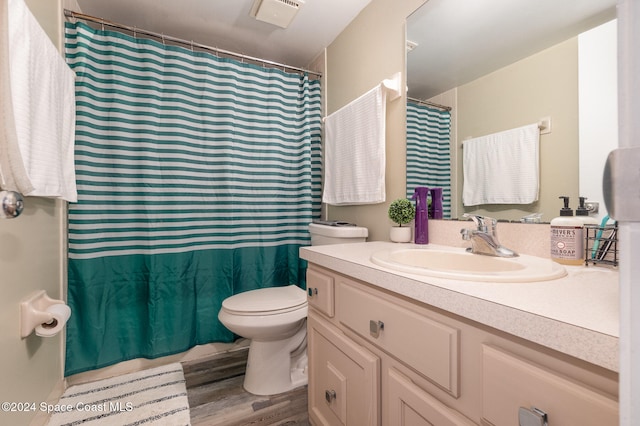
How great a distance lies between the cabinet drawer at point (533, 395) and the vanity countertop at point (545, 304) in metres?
0.05

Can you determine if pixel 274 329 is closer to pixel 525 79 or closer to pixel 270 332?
pixel 270 332

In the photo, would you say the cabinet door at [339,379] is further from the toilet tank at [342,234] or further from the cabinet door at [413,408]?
the toilet tank at [342,234]

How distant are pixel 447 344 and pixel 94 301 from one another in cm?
175

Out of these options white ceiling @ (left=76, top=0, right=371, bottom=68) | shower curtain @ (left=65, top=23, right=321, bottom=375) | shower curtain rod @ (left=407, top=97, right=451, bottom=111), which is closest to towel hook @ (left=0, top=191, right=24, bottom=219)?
shower curtain @ (left=65, top=23, right=321, bottom=375)

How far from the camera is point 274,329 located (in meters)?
1.40

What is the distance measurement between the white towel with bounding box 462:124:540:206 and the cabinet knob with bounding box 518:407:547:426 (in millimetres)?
707

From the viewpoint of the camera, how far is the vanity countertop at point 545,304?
1.31ft

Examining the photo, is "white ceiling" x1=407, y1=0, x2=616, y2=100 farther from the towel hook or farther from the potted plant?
the towel hook

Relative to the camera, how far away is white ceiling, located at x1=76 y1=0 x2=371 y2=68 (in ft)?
5.20

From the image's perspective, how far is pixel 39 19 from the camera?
1180 millimetres

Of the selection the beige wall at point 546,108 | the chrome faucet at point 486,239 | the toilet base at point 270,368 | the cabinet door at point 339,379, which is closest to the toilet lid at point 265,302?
the toilet base at point 270,368

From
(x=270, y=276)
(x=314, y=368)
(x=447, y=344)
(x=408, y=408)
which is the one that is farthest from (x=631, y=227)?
(x=270, y=276)

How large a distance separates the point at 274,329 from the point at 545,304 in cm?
118

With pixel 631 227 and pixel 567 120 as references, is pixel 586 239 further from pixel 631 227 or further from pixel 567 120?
pixel 631 227
